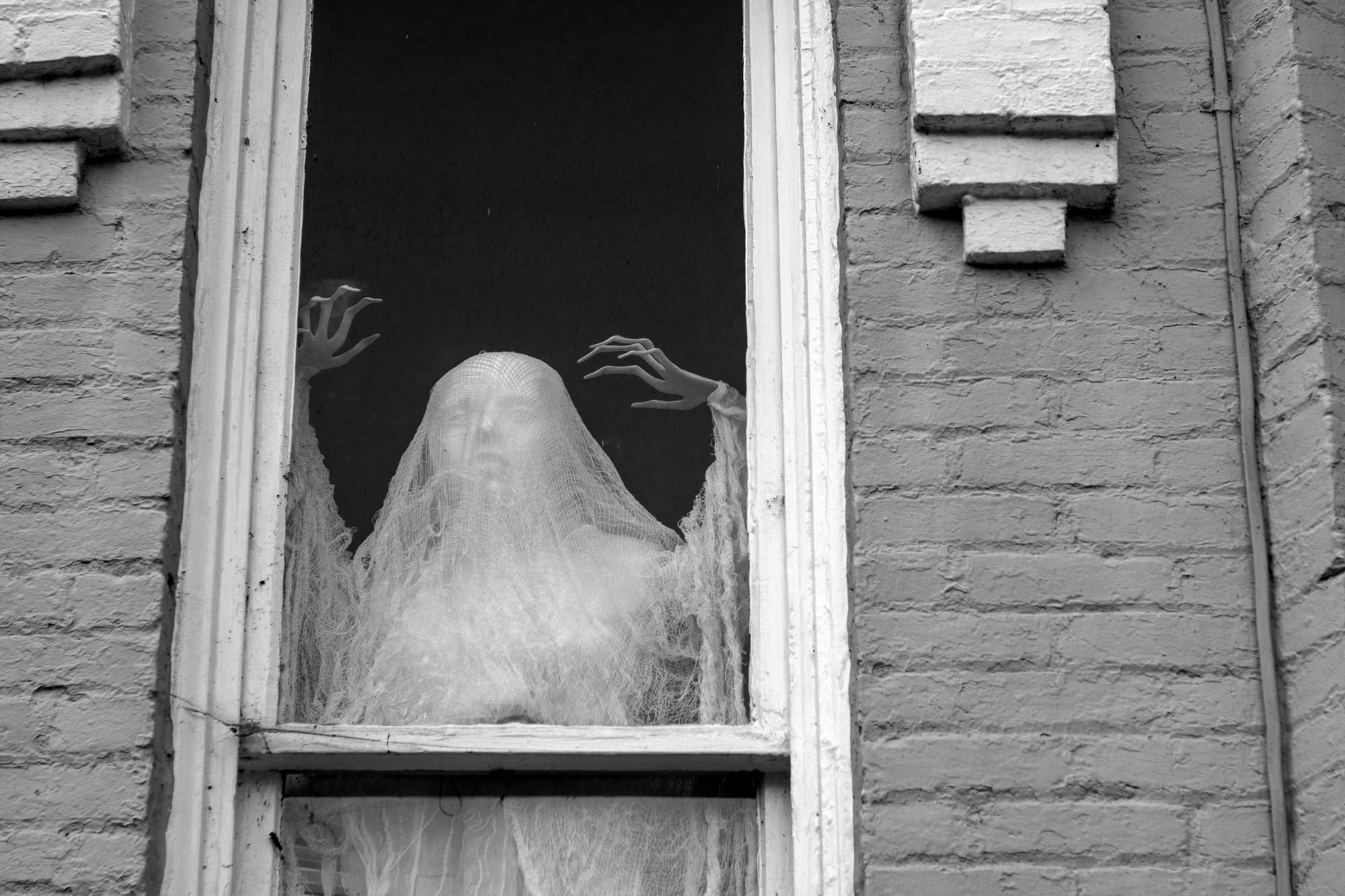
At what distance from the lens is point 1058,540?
2.56 m

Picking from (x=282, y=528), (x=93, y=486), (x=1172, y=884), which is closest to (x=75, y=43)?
(x=93, y=486)

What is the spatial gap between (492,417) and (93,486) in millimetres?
708

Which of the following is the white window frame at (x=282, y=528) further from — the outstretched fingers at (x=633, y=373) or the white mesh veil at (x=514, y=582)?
the outstretched fingers at (x=633, y=373)

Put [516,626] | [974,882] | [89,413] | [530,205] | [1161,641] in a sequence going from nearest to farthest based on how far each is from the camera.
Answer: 1. [974,882]
2. [1161,641]
3. [89,413]
4. [516,626]
5. [530,205]

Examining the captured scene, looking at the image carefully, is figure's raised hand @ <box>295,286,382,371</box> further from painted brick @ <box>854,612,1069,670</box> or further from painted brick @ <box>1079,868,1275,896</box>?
painted brick @ <box>1079,868,1275,896</box>

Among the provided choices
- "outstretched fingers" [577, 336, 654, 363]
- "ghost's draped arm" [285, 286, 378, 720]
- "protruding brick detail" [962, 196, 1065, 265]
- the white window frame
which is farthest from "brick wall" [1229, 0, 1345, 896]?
"ghost's draped arm" [285, 286, 378, 720]

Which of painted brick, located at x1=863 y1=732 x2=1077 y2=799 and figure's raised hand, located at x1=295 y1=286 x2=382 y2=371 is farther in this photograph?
figure's raised hand, located at x1=295 y1=286 x2=382 y2=371

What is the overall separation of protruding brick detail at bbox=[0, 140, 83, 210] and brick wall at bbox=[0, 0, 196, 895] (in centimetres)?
3

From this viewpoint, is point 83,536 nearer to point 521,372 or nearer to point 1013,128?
point 521,372

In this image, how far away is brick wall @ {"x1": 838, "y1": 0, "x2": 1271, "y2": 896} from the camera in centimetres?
243

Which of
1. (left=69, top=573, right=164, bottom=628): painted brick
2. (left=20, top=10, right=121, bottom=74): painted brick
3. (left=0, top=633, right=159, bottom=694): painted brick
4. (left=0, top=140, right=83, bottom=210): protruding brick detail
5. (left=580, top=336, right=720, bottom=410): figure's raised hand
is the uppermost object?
(left=20, top=10, right=121, bottom=74): painted brick

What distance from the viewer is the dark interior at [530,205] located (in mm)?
3018

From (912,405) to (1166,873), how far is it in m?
0.74

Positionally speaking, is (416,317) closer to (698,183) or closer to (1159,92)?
(698,183)
